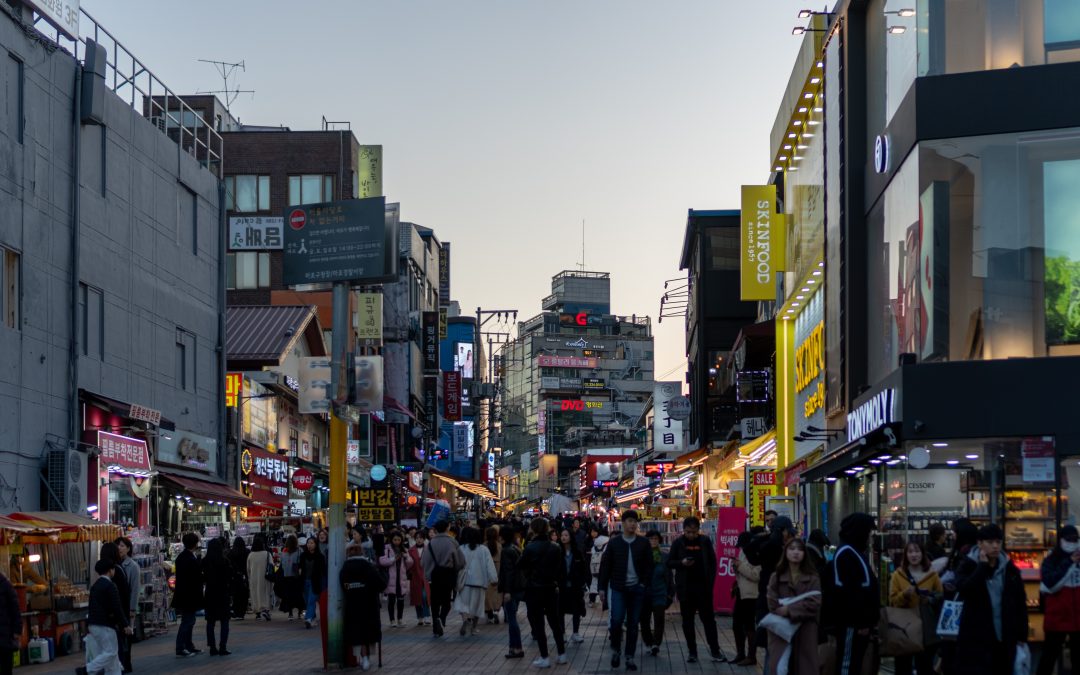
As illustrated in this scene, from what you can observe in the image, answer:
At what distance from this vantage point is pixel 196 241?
3591 cm

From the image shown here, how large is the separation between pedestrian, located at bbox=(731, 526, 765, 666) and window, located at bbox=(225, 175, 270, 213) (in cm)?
5603

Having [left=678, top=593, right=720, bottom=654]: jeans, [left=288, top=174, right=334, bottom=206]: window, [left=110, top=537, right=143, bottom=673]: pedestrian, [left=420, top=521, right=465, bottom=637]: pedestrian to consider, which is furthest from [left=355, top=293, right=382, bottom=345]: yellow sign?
[left=678, top=593, right=720, bottom=654]: jeans

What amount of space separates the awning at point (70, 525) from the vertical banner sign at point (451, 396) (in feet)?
247

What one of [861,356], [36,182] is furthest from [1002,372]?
[36,182]

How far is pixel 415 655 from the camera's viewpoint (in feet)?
64.9

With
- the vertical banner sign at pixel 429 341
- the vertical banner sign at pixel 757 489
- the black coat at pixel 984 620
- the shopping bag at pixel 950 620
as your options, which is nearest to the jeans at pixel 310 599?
the vertical banner sign at pixel 757 489

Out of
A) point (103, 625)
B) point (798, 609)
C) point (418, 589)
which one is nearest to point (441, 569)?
point (418, 589)

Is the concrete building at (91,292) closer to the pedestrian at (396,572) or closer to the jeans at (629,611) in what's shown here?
the pedestrian at (396,572)

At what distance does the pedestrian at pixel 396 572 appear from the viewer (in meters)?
25.2

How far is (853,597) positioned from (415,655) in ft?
32.9

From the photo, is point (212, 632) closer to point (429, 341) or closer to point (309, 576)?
point (309, 576)

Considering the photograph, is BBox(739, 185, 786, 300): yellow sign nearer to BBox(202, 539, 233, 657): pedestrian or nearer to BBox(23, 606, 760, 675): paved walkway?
BBox(23, 606, 760, 675): paved walkway

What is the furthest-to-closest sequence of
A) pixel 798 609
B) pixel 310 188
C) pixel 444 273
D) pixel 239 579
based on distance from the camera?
pixel 444 273
pixel 310 188
pixel 239 579
pixel 798 609

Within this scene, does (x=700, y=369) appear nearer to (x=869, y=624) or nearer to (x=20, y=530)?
(x=20, y=530)
